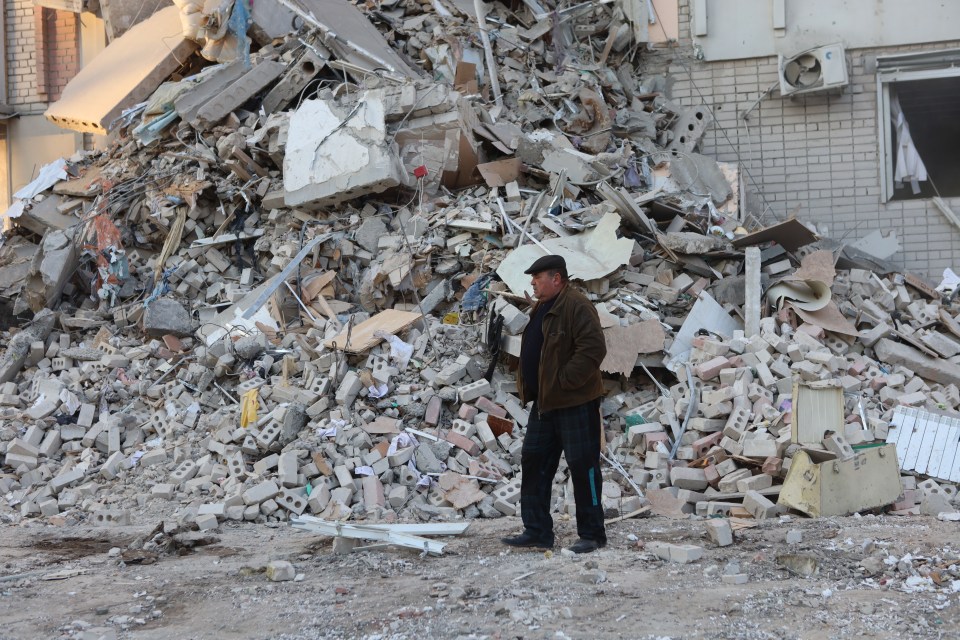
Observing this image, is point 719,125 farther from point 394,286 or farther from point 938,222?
point 394,286

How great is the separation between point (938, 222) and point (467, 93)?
5.44 metres

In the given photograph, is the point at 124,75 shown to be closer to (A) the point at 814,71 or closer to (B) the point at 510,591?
(A) the point at 814,71

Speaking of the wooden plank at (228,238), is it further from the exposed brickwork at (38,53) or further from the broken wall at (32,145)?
the exposed brickwork at (38,53)

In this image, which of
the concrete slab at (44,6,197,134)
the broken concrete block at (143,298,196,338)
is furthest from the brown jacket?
the concrete slab at (44,6,197,134)

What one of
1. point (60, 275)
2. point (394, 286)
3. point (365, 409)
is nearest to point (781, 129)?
point (394, 286)

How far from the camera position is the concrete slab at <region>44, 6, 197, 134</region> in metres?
12.4

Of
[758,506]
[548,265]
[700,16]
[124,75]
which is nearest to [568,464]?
[548,265]

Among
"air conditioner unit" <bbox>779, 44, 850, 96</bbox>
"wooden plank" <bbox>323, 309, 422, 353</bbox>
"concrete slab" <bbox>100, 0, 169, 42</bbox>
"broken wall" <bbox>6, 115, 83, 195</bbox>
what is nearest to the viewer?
"wooden plank" <bbox>323, 309, 422, 353</bbox>

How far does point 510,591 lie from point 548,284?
1.60 metres

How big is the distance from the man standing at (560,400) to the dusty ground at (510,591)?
0.79 feet

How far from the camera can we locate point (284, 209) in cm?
1059

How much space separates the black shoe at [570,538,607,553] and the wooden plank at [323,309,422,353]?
3.59 m

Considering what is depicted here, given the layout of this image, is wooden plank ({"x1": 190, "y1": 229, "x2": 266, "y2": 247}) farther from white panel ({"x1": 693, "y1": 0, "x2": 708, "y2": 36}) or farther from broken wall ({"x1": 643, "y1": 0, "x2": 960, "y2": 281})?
white panel ({"x1": 693, "y1": 0, "x2": 708, "y2": 36})

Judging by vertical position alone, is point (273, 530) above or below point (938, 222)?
below
